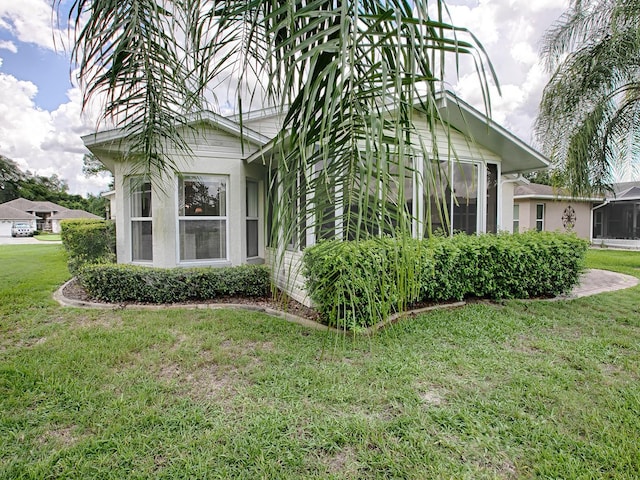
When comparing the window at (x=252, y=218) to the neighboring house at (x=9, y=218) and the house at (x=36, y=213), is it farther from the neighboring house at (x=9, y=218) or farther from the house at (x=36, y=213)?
the neighboring house at (x=9, y=218)

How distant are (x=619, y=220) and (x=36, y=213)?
227 ft

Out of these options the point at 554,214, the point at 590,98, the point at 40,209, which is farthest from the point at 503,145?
the point at 40,209

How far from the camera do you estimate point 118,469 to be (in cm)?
246

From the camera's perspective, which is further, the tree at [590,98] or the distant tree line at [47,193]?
the distant tree line at [47,193]

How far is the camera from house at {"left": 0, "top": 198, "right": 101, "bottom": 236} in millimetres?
43625

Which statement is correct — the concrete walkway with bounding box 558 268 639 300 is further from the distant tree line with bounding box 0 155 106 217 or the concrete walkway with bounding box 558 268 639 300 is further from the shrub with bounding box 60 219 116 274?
the distant tree line with bounding box 0 155 106 217

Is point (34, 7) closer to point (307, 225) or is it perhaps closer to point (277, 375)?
point (307, 225)

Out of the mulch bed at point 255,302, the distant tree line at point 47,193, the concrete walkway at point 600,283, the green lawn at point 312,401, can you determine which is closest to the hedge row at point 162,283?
the mulch bed at point 255,302

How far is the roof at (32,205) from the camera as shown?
49406 millimetres

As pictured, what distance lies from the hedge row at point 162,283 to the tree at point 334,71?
216 inches

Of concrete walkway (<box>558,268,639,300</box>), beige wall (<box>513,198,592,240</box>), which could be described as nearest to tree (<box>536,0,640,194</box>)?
concrete walkway (<box>558,268,639,300</box>)

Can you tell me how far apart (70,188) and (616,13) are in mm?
80359

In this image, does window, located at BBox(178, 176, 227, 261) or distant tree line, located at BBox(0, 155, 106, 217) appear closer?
window, located at BBox(178, 176, 227, 261)

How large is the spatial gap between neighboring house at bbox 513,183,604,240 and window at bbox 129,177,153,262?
17.4 meters
